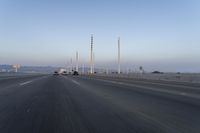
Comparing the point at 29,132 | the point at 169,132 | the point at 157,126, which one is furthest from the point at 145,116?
the point at 29,132

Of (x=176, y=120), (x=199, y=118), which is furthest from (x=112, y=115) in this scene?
(x=199, y=118)

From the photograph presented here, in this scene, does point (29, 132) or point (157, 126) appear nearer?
point (29, 132)

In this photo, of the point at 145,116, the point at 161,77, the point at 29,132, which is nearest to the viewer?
the point at 29,132

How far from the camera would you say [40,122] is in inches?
388

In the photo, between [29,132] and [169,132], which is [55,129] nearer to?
[29,132]

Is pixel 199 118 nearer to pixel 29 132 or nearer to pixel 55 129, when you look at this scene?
pixel 55 129

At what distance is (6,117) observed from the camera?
1106 cm

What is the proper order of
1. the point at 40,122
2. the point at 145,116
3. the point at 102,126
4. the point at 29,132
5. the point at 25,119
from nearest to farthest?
the point at 29,132
the point at 102,126
the point at 40,122
the point at 25,119
the point at 145,116

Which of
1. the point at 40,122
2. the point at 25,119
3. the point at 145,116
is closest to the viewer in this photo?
the point at 40,122

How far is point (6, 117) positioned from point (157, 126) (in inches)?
202

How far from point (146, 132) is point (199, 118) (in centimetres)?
346

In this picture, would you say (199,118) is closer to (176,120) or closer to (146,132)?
(176,120)

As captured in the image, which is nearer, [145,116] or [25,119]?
[25,119]

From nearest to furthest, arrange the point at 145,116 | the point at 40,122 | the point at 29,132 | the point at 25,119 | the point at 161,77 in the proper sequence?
1. the point at 29,132
2. the point at 40,122
3. the point at 25,119
4. the point at 145,116
5. the point at 161,77
